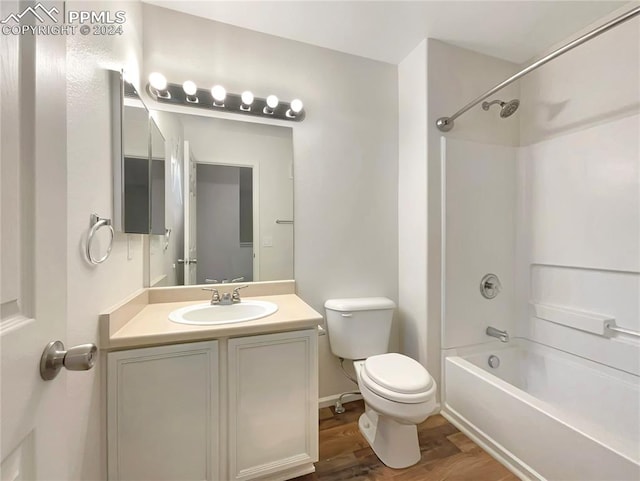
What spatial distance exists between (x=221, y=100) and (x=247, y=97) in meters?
0.15

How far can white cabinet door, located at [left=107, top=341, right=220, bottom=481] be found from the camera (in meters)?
1.03

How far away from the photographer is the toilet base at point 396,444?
55.1 inches

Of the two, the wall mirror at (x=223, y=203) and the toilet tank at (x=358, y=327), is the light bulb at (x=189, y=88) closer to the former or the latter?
the wall mirror at (x=223, y=203)

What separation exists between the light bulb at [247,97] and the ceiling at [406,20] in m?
0.45

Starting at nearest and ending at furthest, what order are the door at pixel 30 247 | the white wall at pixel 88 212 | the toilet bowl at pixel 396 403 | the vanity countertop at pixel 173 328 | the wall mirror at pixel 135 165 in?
the door at pixel 30 247 < the white wall at pixel 88 212 < the vanity countertop at pixel 173 328 < the wall mirror at pixel 135 165 < the toilet bowl at pixel 396 403

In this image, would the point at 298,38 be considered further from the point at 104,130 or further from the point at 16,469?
the point at 16,469

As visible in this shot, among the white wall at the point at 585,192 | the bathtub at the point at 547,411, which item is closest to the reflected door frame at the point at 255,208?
the bathtub at the point at 547,411

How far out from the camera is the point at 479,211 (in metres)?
1.91

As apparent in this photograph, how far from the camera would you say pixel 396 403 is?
4.21 feet

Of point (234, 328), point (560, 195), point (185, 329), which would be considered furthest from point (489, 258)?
point (185, 329)

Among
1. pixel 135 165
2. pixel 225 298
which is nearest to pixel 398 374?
A: pixel 225 298

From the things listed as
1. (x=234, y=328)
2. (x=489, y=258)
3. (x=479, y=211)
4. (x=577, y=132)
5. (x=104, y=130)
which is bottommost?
(x=234, y=328)

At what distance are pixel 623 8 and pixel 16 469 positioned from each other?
298 cm

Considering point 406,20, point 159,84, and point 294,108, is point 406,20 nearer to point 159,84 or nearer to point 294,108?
point 294,108
